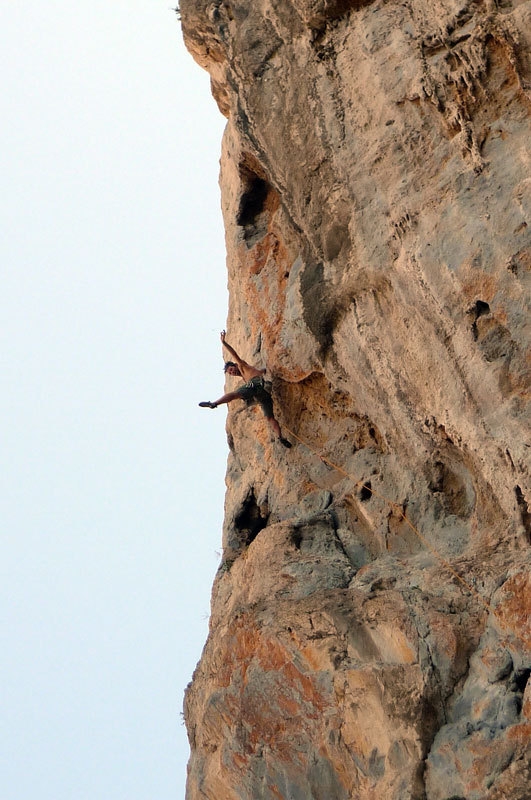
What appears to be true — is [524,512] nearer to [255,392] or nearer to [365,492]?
[365,492]

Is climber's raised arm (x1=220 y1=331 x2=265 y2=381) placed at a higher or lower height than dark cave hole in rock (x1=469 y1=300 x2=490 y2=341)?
higher

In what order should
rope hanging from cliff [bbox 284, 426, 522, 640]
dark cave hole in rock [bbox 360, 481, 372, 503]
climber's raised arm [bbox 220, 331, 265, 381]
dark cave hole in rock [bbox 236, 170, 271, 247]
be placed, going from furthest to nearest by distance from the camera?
dark cave hole in rock [bbox 236, 170, 271, 247], climber's raised arm [bbox 220, 331, 265, 381], dark cave hole in rock [bbox 360, 481, 372, 503], rope hanging from cliff [bbox 284, 426, 522, 640]

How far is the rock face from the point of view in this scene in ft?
22.6

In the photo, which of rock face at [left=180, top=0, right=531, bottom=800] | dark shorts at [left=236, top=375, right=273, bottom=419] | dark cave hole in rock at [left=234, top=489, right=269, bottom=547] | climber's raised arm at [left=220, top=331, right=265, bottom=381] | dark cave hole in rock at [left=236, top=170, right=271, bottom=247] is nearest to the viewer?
rock face at [left=180, top=0, right=531, bottom=800]

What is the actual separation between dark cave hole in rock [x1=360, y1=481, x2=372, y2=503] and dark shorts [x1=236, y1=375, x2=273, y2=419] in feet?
5.44

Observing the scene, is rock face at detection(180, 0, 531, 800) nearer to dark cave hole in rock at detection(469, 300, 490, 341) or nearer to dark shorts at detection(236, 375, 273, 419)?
dark cave hole in rock at detection(469, 300, 490, 341)

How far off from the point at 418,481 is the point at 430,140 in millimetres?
3060

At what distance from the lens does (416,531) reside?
27.5 ft

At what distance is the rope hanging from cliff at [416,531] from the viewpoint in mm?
7062

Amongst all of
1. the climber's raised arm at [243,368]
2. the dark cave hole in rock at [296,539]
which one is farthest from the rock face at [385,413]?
the climber's raised arm at [243,368]

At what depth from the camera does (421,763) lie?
265 inches

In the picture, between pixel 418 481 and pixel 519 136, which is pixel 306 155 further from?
pixel 418 481

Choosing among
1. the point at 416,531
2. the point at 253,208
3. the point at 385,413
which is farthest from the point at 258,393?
the point at 416,531

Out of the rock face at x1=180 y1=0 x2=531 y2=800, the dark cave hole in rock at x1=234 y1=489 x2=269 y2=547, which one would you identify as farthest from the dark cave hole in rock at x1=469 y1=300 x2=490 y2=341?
the dark cave hole in rock at x1=234 y1=489 x2=269 y2=547
